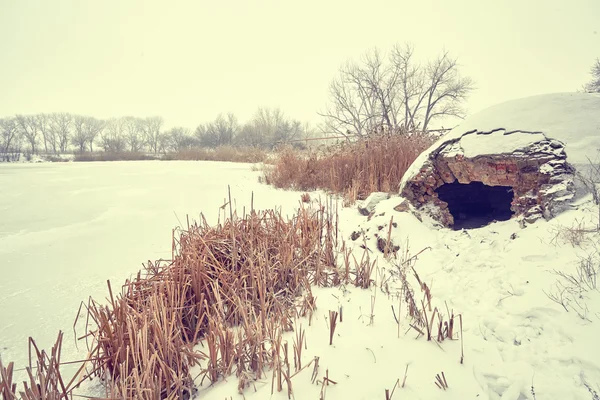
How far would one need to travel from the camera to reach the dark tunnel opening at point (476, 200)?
163 inches

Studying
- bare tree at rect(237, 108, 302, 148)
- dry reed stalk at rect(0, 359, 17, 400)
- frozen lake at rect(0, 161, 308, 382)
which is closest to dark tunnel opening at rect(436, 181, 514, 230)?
frozen lake at rect(0, 161, 308, 382)

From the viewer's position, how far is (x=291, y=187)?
8008 millimetres

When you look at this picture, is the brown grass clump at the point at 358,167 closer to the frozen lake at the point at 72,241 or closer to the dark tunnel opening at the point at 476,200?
the frozen lake at the point at 72,241

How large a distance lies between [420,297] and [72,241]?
4.56 metres

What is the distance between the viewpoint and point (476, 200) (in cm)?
448

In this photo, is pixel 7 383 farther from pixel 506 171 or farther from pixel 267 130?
pixel 267 130

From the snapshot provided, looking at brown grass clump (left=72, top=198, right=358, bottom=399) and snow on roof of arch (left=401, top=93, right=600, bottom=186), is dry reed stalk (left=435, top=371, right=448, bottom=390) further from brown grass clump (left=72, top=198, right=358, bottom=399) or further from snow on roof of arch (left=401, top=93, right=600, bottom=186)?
snow on roof of arch (left=401, top=93, right=600, bottom=186)

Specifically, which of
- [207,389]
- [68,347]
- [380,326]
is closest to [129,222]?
[68,347]

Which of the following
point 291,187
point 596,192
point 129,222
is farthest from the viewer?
point 291,187

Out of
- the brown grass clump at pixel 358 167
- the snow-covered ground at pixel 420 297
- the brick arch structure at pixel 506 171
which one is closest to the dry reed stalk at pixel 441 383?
the snow-covered ground at pixel 420 297

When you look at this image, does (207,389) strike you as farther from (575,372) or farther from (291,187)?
(291,187)

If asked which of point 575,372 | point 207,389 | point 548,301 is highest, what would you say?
point 548,301

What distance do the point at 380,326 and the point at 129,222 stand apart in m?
4.62

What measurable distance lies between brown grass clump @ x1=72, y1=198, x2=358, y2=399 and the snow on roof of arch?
221 cm
